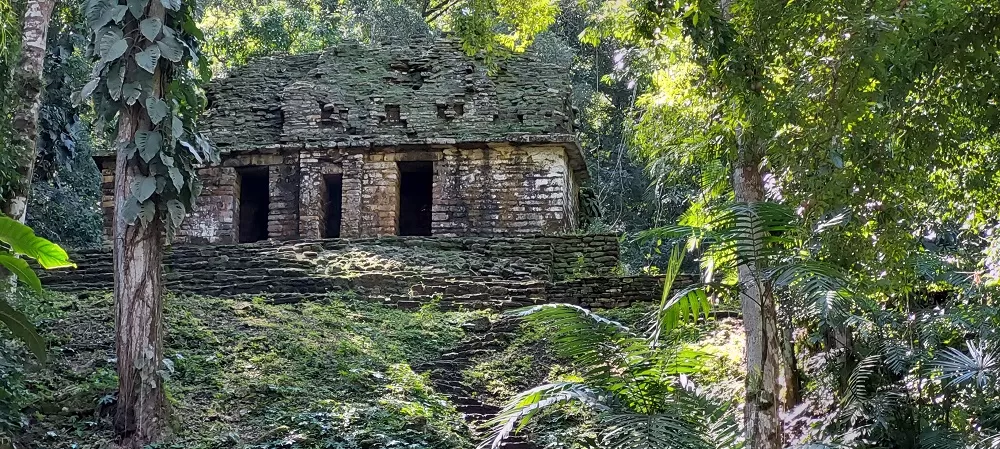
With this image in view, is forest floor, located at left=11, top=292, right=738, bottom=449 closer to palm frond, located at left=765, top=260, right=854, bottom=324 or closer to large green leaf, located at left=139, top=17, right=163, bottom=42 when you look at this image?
large green leaf, located at left=139, top=17, right=163, bottom=42

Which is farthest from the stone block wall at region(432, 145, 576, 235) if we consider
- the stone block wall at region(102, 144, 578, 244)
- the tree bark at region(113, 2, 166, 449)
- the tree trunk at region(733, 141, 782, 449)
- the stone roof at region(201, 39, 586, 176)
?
the tree trunk at region(733, 141, 782, 449)

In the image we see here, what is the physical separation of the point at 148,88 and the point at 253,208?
10.4 metres

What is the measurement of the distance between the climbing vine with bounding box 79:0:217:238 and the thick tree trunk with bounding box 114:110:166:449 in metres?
0.10

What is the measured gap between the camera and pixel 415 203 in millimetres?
17688

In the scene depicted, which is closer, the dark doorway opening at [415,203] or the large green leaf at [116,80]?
the large green leaf at [116,80]

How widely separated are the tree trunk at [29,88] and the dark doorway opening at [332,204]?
276 inches

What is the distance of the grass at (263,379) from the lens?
7.52 m

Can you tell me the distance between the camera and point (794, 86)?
19.1ft

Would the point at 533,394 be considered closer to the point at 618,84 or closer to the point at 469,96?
the point at 469,96

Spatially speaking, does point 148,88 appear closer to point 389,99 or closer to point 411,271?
point 411,271

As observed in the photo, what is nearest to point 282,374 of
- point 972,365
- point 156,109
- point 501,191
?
point 156,109

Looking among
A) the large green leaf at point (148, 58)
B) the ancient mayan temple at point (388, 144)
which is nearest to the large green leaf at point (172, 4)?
the large green leaf at point (148, 58)

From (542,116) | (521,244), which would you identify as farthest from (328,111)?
(521,244)

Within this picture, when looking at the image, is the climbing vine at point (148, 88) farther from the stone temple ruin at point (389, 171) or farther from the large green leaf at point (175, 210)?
the stone temple ruin at point (389, 171)
